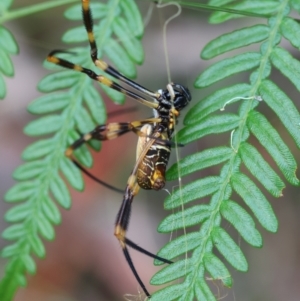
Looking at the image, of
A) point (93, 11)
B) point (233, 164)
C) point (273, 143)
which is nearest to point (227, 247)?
point (233, 164)

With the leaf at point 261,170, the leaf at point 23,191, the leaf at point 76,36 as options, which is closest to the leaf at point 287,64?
the leaf at point 261,170

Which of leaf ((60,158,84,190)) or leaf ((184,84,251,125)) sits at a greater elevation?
leaf ((184,84,251,125))

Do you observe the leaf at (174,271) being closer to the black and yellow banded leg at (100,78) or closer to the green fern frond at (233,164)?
the green fern frond at (233,164)

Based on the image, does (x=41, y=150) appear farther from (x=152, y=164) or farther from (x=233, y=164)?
(x=233, y=164)

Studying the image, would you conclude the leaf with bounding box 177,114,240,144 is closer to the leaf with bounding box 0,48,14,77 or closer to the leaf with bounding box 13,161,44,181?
the leaf with bounding box 13,161,44,181

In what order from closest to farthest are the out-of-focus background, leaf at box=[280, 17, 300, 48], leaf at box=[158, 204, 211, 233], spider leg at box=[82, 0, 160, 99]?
1. leaf at box=[158, 204, 211, 233]
2. leaf at box=[280, 17, 300, 48]
3. spider leg at box=[82, 0, 160, 99]
4. the out-of-focus background

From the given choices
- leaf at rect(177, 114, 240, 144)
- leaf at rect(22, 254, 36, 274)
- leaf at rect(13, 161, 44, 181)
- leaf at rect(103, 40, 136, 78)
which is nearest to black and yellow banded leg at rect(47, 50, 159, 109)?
leaf at rect(103, 40, 136, 78)
